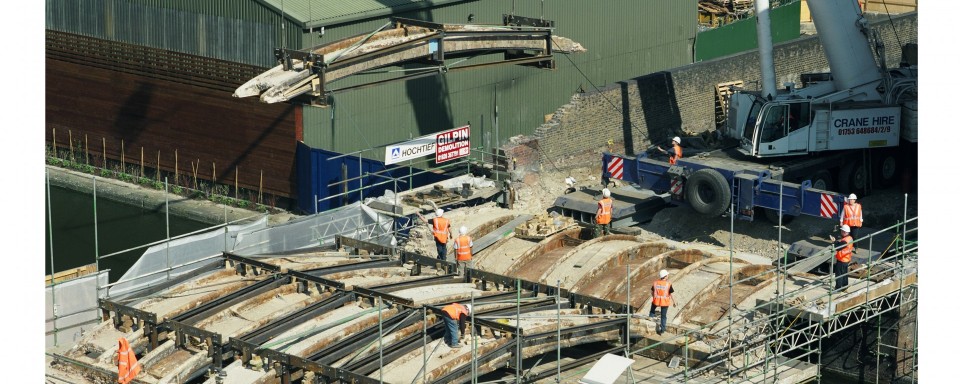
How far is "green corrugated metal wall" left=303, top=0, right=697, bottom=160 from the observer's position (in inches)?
1585

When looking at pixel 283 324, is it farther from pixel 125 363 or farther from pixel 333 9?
pixel 333 9

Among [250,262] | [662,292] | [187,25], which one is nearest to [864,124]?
[662,292]

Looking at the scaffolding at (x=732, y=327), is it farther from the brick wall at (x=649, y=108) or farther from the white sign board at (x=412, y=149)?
the brick wall at (x=649, y=108)

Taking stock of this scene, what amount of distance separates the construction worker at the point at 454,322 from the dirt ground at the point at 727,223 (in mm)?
7544

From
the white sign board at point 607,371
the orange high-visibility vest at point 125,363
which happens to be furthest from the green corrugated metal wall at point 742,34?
the orange high-visibility vest at point 125,363

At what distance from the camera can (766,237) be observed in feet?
122

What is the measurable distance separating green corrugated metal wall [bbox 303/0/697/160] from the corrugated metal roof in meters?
0.23

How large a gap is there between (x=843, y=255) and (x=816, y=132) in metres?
8.55

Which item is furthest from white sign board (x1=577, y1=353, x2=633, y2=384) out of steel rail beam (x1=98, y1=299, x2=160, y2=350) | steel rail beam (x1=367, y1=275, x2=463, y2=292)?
steel rail beam (x1=98, y1=299, x2=160, y2=350)

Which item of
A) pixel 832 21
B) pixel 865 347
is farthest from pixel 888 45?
pixel 865 347

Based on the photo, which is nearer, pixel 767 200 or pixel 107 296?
pixel 107 296

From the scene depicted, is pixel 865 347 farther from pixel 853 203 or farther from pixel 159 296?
pixel 159 296

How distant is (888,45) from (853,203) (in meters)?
20.7

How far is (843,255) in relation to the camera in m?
30.2
